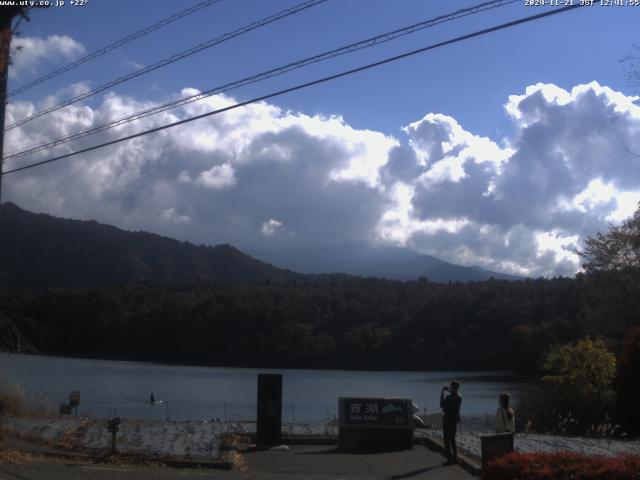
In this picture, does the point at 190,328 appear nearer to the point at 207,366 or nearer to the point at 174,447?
the point at 207,366

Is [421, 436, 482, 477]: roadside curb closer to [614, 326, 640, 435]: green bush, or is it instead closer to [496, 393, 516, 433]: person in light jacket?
[496, 393, 516, 433]: person in light jacket

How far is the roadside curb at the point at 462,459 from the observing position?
1517 centimetres

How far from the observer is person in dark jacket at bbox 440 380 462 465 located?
16172mm

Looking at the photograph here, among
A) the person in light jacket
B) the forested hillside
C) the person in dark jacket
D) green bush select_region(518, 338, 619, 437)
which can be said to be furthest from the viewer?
the forested hillside

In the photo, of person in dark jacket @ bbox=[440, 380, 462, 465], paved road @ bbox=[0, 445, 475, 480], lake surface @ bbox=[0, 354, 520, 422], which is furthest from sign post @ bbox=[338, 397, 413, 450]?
lake surface @ bbox=[0, 354, 520, 422]

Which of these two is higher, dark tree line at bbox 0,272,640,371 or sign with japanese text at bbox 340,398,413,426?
dark tree line at bbox 0,272,640,371

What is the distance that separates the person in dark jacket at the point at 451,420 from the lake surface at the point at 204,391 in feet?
56.2

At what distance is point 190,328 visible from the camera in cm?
9419

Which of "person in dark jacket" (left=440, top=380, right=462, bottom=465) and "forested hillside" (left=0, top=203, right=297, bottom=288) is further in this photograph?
"forested hillside" (left=0, top=203, right=297, bottom=288)

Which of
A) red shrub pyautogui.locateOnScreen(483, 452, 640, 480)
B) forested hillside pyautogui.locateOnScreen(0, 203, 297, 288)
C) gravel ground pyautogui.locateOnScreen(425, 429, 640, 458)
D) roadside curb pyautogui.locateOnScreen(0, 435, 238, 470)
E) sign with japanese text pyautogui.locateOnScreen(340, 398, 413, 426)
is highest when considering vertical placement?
forested hillside pyautogui.locateOnScreen(0, 203, 297, 288)

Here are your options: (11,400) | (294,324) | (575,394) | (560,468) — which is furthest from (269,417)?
(294,324)

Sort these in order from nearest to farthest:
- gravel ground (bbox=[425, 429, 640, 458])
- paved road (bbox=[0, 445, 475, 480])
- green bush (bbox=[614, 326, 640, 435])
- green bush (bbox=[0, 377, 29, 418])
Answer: paved road (bbox=[0, 445, 475, 480]) < gravel ground (bbox=[425, 429, 640, 458]) < green bush (bbox=[0, 377, 29, 418]) < green bush (bbox=[614, 326, 640, 435])

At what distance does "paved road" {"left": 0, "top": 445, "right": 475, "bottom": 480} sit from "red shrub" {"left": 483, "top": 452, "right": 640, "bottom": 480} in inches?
104

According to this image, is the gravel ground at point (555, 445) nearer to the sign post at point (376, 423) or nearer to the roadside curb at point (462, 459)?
the roadside curb at point (462, 459)
